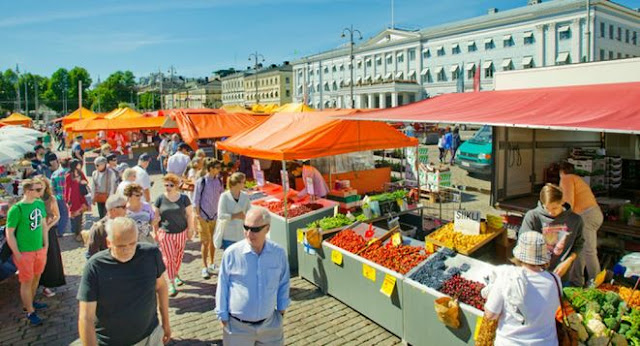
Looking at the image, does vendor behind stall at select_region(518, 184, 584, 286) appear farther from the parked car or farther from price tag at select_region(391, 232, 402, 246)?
the parked car

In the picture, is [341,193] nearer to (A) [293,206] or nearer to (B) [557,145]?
(A) [293,206]

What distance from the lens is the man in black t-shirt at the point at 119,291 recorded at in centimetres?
293

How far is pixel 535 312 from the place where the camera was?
9.75 feet

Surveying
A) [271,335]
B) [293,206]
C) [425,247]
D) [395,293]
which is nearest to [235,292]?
[271,335]

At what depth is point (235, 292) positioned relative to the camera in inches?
135

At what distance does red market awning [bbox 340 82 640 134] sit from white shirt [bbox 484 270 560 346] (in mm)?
1788

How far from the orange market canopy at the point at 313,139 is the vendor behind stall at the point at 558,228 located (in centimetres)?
383

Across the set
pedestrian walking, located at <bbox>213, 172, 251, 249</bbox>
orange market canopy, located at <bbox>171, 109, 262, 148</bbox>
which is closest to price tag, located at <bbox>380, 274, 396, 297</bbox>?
pedestrian walking, located at <bbox>213, 172, 251, 249</bbox>

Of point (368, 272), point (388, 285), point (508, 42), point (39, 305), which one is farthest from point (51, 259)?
point (508, 42)

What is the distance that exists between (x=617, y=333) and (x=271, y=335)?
109 inches

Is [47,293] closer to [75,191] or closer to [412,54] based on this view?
[75,191]

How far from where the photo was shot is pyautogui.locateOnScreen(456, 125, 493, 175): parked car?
15.2m

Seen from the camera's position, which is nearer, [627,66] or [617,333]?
[617,333]

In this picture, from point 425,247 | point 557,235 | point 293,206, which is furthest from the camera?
point 293,206
